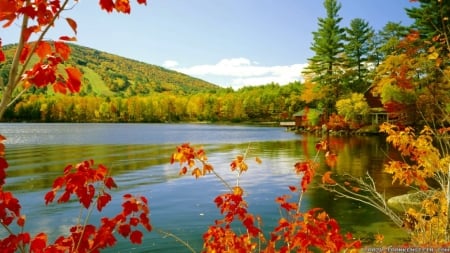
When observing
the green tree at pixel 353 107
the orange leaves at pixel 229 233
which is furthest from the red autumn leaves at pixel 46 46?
the green tree at pixel 353 107

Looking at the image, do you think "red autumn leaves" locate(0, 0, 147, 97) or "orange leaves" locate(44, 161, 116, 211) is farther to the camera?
"orange leaves" locate(44, 161, 116, 211)

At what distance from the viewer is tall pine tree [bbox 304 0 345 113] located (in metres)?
51.9

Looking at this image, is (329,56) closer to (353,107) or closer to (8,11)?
(353,107)

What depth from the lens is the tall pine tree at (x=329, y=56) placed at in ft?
170

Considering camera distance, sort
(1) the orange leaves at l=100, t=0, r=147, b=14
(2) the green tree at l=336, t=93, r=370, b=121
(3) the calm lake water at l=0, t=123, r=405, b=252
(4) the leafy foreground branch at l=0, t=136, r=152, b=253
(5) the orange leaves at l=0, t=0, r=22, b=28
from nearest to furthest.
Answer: (5) the orange leaves at l=0, t=0, r=22, b=28, (1) the orange leaves at l=100, t=0, r=147, b=14, (4) the leafy foreground branch at l=0, t=136, r=152, b=253, (3) the calm lake water at l=0, t=123, r=405, b=252, (2) the green tree at l=336, t=93, r=370, b=121

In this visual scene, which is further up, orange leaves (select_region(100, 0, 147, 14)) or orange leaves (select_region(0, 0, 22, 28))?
orange leaves (select_region(100, 0, 147, 14))

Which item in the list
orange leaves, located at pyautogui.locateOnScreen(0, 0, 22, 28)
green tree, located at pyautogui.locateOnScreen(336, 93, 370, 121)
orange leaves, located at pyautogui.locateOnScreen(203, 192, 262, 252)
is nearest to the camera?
orange leaves, located at pyautogui.locateOnScreen(0, 0, 22, 28)

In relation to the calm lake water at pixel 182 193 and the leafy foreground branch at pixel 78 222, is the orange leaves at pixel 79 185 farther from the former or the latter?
the calm lake water at pixel 182 193

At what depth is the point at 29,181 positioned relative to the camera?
17062mm

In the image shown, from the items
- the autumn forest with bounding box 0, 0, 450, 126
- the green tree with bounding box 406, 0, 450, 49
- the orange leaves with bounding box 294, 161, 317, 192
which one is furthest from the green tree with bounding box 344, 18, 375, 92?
the orange leaves with bounding box 294, 161, 317, 192

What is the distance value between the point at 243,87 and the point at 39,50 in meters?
147

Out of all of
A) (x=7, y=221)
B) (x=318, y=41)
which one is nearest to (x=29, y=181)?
(x=7, y=221)

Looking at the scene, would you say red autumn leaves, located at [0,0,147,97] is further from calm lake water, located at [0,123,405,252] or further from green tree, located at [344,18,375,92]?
green tree, located at [344,18,375,92]

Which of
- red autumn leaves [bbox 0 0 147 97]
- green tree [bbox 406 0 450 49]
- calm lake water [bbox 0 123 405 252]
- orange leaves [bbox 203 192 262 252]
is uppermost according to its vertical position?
green tree [bbox 406 0 450 49]
